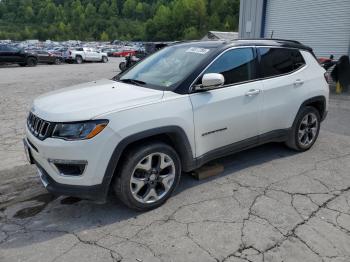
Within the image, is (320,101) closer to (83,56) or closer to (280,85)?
(280,85)

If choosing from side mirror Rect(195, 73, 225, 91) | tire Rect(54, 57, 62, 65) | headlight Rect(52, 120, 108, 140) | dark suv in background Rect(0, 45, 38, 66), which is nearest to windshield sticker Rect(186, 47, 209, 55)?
side mirror Rect(195, 73, 225, 91)

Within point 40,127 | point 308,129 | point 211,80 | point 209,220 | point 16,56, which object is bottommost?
point 16,56

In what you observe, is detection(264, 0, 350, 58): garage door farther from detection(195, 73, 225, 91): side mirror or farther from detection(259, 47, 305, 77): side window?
detection(195, 73, 225, 91): side mirror

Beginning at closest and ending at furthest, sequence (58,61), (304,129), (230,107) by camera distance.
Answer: (230,107) → (304,129) → (58,61)

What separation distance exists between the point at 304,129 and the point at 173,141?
2.42 m

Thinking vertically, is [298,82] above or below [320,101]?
above

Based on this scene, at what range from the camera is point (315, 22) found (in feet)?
40.8

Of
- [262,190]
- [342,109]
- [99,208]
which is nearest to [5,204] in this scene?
[99,208]

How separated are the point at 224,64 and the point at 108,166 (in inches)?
73.0

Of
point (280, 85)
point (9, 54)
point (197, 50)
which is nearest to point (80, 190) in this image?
point (197, 50)

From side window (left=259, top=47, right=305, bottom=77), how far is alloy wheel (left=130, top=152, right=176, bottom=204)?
72.0 inches

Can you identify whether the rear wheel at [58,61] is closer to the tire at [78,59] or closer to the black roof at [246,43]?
the tire at [78,59]

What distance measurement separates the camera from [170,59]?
430 centimetres

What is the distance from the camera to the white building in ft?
38.3
